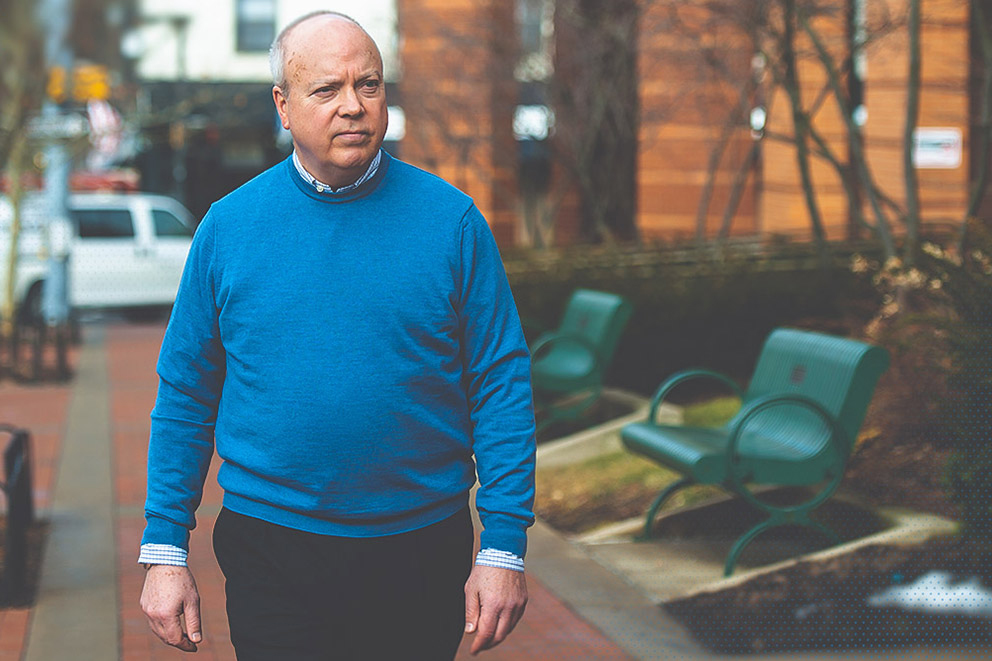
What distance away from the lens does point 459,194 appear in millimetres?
2869

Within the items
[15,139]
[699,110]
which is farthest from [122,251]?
[699,110]

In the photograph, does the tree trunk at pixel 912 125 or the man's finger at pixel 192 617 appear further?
the tree trunk at pixel 912 125

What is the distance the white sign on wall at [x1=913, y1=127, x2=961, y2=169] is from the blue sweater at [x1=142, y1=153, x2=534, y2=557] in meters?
11.5

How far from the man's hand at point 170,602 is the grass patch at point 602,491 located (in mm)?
4600

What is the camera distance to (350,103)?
2719 mm

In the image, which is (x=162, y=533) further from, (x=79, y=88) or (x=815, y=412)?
(x=79, y=88)

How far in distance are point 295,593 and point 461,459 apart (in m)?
0.41

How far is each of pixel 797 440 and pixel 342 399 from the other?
4057 millimetres

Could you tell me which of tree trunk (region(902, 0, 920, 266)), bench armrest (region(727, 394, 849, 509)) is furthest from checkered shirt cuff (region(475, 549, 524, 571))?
tree trunk (region(902, 0, 920, 266))

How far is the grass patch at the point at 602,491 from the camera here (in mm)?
7523

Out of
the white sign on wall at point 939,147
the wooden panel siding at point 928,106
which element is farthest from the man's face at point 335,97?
the white sign on wall at point 939,147

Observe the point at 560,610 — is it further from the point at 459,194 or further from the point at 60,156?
the point at 60,156

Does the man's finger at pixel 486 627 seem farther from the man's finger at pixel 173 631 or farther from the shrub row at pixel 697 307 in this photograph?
the shrub row at pixel 697 307

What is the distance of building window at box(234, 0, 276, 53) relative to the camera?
41562 mm
